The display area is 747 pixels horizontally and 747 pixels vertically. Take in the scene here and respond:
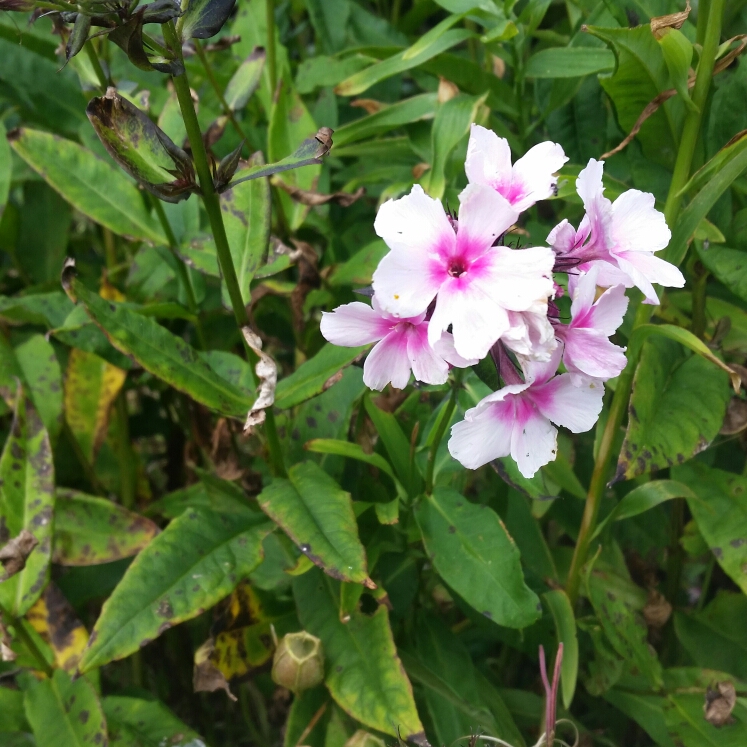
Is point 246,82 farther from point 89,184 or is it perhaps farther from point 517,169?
point 517,169

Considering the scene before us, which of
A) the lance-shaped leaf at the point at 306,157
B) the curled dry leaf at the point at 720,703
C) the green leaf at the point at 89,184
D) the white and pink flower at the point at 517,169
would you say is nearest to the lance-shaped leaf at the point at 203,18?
the lance-shaped leaf at the point at 306,157

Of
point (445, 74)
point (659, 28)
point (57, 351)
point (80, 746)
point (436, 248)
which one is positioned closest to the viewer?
point (436, 248)

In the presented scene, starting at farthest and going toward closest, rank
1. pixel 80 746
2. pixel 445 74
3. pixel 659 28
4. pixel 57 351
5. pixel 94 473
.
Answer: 1. pixel 57 351
2. pixel 94 473
3. pixel 445 74
4. pixel 80 746
5. pixel 659 28

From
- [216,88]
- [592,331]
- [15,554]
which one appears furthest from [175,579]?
[216,88]

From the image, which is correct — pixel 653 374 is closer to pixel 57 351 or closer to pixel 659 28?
pixel 659 28

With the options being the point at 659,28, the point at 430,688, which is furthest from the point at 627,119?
the point at 430,688

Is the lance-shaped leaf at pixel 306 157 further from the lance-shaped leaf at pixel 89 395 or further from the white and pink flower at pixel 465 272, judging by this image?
the lance-shaped leaf at pixel 89 395

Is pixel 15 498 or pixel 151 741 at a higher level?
pixel 15 498
